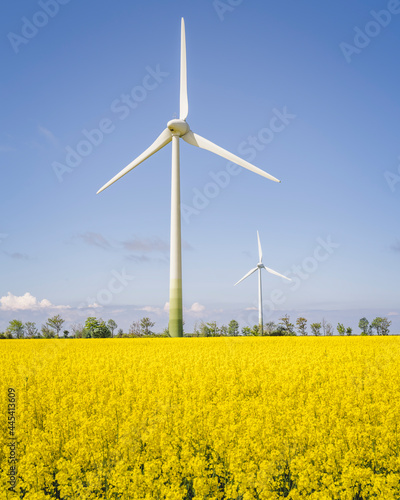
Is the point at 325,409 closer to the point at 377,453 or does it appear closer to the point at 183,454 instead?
the point at 377,453

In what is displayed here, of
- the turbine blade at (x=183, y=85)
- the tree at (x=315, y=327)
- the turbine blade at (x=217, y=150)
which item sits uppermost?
the turbine blade at (x=183, y=85)

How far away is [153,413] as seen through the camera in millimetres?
8922

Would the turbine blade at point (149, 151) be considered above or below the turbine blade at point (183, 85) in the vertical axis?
below

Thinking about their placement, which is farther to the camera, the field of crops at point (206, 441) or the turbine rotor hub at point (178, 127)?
the turbine rotor hub at point (178, 127)

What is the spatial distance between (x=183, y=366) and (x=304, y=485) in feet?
37.3

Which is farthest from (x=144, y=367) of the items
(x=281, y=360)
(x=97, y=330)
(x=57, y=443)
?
(x=97, y=330)

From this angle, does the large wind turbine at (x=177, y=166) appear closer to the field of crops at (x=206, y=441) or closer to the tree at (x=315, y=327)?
the field of crops at (x=206, y=441)

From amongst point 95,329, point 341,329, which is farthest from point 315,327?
point 95,329

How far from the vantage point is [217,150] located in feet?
136

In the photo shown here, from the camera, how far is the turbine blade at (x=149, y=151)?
41.8 m

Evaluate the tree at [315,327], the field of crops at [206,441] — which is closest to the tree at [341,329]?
the tree at [315,327]

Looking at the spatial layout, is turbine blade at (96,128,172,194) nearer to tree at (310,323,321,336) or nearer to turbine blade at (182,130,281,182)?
turbine blade at (182,130,281,182)

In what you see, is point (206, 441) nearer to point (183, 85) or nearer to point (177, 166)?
point (177, 166)

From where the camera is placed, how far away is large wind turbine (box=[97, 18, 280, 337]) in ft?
131
